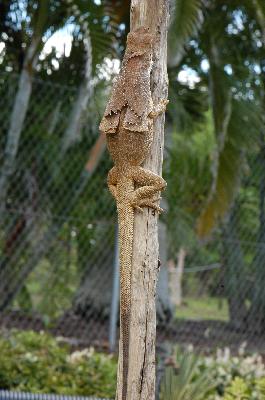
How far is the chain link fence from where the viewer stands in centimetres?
677

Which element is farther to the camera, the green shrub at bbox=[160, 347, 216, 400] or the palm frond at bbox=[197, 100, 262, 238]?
the palm frond at bbox=[197, 100, 262, 238]

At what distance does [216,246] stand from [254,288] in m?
0.61

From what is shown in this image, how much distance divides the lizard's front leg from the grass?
457cm

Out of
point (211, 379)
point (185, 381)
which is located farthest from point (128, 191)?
point (211, 379)

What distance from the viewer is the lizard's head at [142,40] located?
366 centimetres

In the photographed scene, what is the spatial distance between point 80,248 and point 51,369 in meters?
1.38

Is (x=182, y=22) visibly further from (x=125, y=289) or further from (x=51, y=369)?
(x=125, y=289)

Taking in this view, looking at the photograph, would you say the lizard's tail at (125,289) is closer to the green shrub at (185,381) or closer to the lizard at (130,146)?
the lizard at (130,146)

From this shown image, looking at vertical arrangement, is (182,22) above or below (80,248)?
above

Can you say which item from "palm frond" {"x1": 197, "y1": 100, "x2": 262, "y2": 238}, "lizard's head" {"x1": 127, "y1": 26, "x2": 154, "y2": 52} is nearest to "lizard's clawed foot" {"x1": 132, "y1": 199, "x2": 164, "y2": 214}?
"lizard's head" {"x1": 127, "y1": 26, "x2": 154, "y2": 52}

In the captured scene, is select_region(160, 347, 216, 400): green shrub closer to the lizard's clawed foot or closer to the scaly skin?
the scaly skin

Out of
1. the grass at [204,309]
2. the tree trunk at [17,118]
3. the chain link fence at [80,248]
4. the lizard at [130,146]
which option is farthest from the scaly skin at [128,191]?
the grass at [204,309]

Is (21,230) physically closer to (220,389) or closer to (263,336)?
(220,389)

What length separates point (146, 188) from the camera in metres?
3.57
